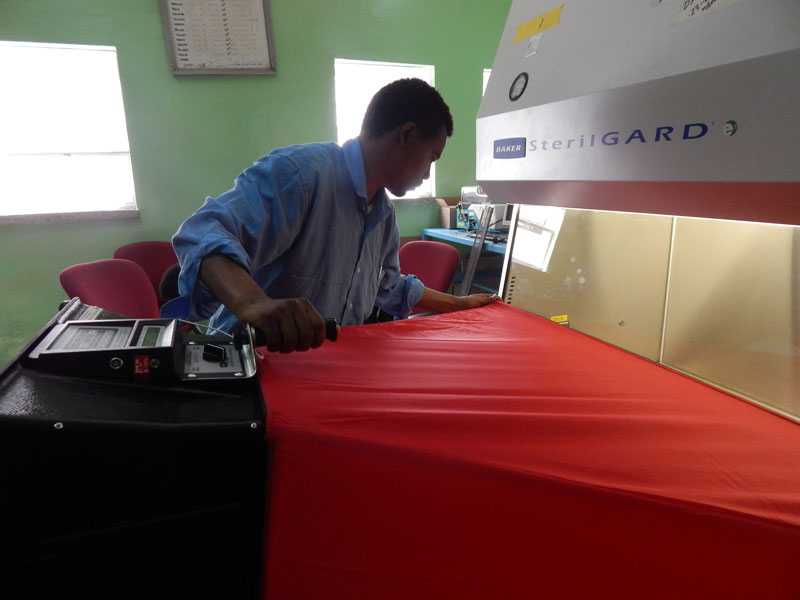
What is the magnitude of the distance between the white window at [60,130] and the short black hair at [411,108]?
2379 mm

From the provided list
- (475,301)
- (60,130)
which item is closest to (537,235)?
(475,301)

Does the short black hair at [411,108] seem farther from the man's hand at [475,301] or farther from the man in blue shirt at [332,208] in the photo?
the man's hand at [475,301]

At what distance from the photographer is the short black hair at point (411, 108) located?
1.15 meters

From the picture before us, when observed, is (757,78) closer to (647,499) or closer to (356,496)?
(647,499)

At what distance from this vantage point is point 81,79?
9.00 ft

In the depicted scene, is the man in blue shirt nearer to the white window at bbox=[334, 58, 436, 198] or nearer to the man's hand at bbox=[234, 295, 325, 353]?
the man's hand at bbox=[234, 295, 325, 353]

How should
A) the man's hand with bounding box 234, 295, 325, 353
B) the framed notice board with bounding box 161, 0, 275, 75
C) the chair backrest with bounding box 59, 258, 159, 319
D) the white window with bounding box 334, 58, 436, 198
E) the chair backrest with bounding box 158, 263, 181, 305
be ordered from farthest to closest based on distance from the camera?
the white window with bounding box 334, 58, 436, 198
the framed notice board with bounding box 161, 0, 275, 75
the chair backrest with bounding box 158, 263, 181, 305
the chair backrest with bounding box 59, 258, 159, 319
the man's hand with bounding box 234, 295, 325, 353

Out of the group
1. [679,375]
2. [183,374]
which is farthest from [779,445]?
[183,374]

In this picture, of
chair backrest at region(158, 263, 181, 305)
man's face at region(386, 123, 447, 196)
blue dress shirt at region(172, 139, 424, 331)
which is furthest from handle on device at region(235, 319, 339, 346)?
chair backrest at region(158, 263, 181, 305)

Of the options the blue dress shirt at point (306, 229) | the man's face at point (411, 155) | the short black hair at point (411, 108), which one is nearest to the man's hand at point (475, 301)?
the blue dress shirt at point (306, 229)

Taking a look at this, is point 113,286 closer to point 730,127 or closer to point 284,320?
point 284,320

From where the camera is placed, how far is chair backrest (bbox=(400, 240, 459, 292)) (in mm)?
2338

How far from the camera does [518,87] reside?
64 centimetres

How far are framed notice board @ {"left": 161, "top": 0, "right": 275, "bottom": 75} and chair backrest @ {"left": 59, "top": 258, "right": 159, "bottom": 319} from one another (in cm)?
158
